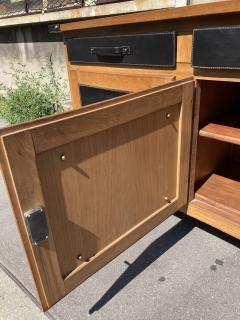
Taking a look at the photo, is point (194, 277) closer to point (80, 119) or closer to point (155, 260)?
point (155, 260)

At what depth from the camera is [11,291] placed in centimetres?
116

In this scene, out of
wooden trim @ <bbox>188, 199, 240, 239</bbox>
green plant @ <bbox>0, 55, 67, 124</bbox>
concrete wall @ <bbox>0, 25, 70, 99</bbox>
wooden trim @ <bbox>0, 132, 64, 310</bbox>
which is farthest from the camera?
concrete wall @ <bbox>0, 25, 70, 99</bbox>

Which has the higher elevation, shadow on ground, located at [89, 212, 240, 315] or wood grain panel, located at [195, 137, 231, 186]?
wood grain panel, located at [195, 137, 231, 186]

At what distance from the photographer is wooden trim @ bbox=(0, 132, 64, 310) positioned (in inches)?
23.0

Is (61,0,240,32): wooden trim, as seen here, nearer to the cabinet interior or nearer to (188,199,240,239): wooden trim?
the cabinet interior

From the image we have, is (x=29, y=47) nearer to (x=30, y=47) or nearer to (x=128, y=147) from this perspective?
(x=30, y=47)

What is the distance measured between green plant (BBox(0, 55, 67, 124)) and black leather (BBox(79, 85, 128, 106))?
163 cm

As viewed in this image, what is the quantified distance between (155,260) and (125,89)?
75 cm

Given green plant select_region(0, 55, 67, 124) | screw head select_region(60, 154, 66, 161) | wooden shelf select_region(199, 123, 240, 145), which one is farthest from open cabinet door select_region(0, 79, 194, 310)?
green plant select_region(0, 55, 67, 124)

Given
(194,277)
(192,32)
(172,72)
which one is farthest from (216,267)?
(192,32)

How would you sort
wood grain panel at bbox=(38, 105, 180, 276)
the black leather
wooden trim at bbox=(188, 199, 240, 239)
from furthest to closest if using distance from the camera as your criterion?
the black leather
wooden trim at bbox=(188, 199, 240, 239)
wood grain panel at bbox=(38, 105, 180, 276)

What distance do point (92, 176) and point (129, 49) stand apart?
23.8 inches

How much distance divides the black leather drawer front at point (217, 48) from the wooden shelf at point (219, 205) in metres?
0.58

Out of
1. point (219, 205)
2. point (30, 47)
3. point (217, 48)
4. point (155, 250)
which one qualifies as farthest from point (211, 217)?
point (30, 47)
